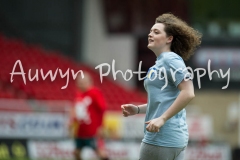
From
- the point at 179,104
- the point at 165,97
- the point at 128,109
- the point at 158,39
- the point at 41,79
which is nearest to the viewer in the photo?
the point at 179,104

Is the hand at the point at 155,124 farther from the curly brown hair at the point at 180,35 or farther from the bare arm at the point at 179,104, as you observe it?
the curly brown hair at the point at 180,35

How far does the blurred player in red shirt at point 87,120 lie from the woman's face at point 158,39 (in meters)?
5.95

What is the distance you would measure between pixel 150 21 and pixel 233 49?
3.32 m

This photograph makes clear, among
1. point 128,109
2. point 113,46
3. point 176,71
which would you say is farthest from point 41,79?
point 176,71

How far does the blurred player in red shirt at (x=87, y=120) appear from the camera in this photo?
1138 centimetres

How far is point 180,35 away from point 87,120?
6.22 metres

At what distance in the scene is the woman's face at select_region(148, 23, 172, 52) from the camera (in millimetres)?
5395

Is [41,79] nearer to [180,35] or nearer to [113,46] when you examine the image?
[113,46]

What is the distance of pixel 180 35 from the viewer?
5.48 meters

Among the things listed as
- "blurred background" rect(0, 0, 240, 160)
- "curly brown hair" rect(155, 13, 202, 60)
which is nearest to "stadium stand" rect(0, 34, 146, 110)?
"blurred background" rect(0, 0, 240, 160)

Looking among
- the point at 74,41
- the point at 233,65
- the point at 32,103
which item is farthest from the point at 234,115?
the point at 32,103

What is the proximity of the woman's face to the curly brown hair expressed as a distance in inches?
1.5

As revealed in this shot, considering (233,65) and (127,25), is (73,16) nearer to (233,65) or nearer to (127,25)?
(127,25)

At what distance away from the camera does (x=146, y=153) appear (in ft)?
17.6
